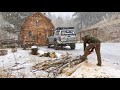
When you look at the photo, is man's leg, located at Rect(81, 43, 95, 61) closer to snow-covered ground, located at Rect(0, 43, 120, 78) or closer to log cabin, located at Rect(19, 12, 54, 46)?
snow-covered ground, located at Rect(0, 43, 120, 78)

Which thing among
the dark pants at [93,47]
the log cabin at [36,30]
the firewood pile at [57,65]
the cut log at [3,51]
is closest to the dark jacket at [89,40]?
the dark pants at [93,47]

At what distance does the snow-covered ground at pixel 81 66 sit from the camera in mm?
9008

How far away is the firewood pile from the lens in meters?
9.08

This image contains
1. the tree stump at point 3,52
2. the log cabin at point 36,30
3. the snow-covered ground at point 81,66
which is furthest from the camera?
the log cabin at point 36,30

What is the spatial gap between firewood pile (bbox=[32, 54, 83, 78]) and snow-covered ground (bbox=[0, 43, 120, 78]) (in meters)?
0.11

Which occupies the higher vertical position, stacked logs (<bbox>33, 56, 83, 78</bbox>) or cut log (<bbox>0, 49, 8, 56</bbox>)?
cut log (<bbox>0, 49, 8, 56</bbox>)

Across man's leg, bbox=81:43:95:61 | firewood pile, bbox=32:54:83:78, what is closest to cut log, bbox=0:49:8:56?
firewood pile, bbox=32:54:83:78

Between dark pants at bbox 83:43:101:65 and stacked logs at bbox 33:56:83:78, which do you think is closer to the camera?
stacked logs at bbox 33:56:83:78

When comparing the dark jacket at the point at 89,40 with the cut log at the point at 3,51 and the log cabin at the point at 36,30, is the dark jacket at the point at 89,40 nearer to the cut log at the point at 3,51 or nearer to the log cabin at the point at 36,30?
the log cabin at the point at 36,30

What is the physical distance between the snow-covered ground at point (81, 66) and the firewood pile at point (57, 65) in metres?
0.11

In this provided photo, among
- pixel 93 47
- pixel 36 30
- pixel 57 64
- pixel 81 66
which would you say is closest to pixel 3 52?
pixel 36 30

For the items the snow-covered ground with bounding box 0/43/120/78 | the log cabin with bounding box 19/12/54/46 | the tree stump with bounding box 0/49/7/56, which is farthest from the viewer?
the log cabin with bounding box 19/12/54/46
